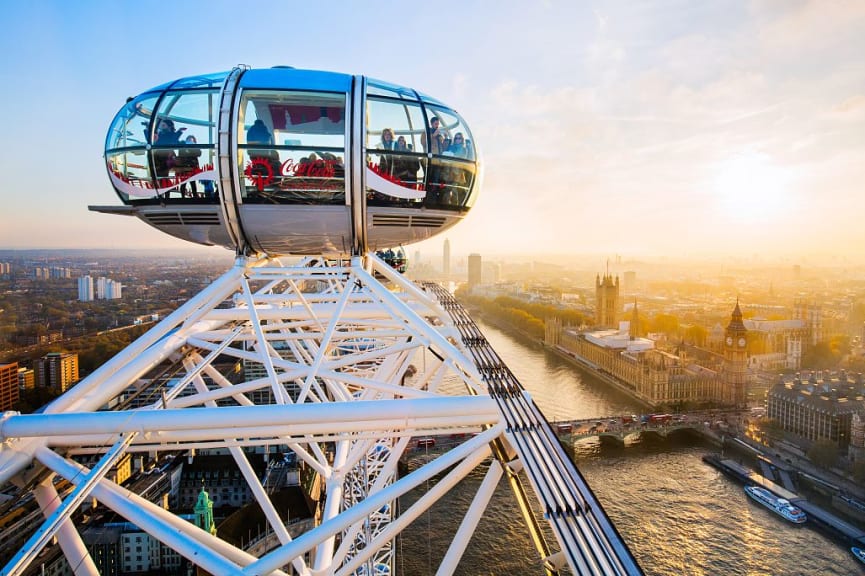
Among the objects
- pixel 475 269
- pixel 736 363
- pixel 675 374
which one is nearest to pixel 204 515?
pixel 675 374

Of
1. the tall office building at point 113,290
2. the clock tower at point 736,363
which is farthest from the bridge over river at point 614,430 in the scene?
the tall office building at point 113,290

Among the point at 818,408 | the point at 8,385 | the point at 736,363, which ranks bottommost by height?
the point at 818,408

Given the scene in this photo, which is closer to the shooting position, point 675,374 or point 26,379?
point 26,379

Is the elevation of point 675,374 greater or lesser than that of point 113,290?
lesser

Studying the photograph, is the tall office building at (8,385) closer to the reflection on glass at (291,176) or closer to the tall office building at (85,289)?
the tall office building at (85,289)

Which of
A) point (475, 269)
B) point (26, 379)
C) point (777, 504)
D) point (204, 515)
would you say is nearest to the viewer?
point (204, 515)

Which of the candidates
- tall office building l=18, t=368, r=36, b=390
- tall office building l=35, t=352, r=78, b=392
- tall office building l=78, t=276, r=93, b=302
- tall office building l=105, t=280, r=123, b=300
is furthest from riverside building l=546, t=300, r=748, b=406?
tall office building l=78, t=276, r=93, b=302

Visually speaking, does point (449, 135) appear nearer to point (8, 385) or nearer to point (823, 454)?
point (8, 385)
